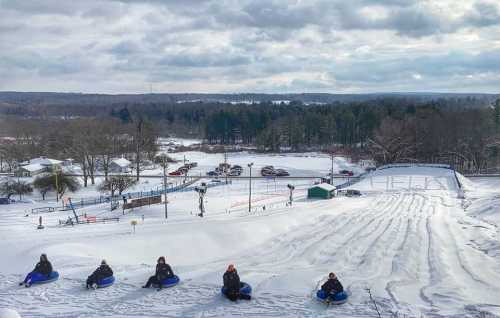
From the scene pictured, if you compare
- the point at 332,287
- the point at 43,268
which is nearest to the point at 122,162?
the point at 43,268

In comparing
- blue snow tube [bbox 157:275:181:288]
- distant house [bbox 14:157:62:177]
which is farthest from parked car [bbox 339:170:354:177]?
blue snow tube [bbox 157:275:181:288]

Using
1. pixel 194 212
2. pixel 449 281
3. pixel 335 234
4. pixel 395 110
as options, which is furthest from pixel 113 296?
pixel 395 110

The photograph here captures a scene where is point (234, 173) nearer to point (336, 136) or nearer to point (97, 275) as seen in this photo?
point (336, 136)

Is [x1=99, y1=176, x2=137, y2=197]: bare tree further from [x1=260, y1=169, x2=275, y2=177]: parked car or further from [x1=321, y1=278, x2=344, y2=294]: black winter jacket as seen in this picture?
[x1=321, y1=278, x2=344, y2=294]: black winter jacket

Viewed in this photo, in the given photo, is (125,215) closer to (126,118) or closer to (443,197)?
(443,197)

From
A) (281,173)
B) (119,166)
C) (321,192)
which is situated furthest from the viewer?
(119,166)

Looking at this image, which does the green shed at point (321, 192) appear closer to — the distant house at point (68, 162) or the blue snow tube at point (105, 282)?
the blue snow tube at point (105, 282)
